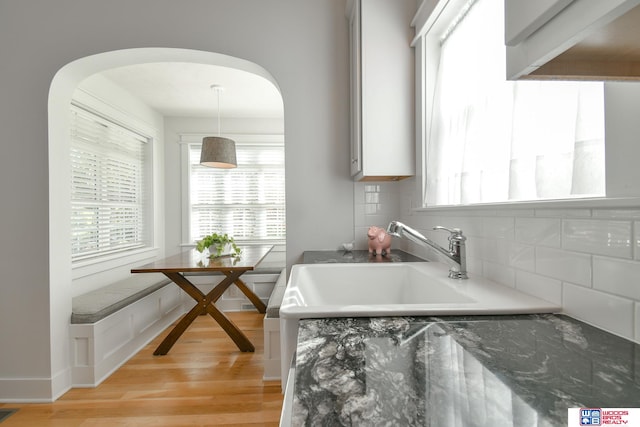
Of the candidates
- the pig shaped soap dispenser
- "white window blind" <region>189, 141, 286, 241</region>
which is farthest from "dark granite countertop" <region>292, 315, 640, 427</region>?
"white window blind" <region>189, 141, 286, 241</region>

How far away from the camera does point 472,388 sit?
1.41 ft

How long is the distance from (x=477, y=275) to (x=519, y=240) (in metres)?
0.30

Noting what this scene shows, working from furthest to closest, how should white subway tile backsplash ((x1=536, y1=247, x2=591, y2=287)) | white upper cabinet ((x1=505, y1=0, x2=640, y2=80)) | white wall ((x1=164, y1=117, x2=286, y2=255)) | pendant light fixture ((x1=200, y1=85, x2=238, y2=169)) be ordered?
white wall ((x1=164, y1=117, x2=286, y2=255)) < pendant light fixture ((x1=200, y1=85, x2=238, y2=169)) < white subway tile backsplash ((x1=536, y1=247, x2=591, y2=287)) < white upper cabinet ((x1=505, y1=0, x2=640, y2=80))

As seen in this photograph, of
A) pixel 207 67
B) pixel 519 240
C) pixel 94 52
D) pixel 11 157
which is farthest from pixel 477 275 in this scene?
pixel 207 67

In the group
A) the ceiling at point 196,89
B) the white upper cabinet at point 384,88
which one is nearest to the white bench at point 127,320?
the white upper cabinet at point 384,88

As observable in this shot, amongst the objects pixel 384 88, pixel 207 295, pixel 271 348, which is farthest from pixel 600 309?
pixel 207 295

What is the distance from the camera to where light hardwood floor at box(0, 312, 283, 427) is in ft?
5.98

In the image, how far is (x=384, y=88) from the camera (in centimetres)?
181

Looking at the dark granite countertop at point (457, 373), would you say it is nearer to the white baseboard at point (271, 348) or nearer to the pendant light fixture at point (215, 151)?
the white baseboard at point (271, 348)

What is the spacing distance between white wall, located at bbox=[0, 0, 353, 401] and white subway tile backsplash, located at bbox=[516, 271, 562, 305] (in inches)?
47.2

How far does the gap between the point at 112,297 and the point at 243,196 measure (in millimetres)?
2463

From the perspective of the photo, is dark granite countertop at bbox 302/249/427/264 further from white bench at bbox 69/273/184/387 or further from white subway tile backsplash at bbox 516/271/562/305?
Result: white bench at bbox 69/273/184/387

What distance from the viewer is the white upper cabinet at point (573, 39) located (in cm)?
32

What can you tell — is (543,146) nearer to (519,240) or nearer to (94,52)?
(519,240)
